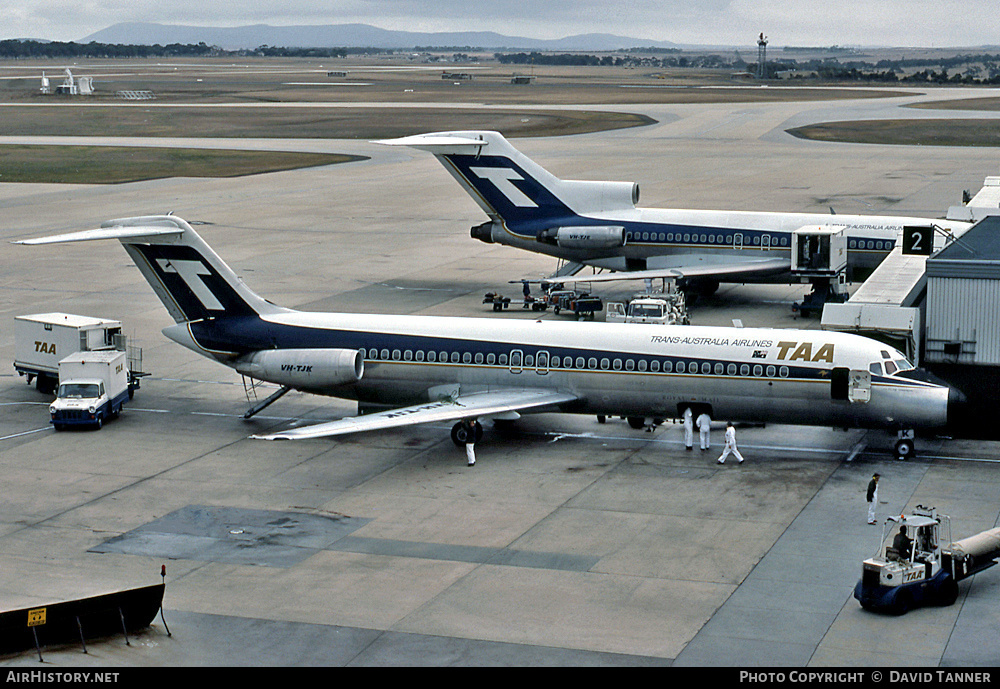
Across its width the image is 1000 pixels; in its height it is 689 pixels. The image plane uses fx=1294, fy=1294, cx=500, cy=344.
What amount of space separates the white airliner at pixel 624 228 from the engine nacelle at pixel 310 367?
17559mm

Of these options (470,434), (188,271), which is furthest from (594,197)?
(470,434)

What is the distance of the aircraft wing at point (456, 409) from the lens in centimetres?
3303

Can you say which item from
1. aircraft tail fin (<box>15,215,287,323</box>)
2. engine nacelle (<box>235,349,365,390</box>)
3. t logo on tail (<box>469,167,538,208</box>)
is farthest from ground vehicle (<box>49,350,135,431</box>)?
t logo on tail (<box>469,167,538,208</box>)

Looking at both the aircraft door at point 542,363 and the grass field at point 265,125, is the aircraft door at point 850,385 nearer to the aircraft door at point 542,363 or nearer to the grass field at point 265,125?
the aircraft door at point 542,363

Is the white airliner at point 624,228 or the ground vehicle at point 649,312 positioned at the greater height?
the white airliner at point 624,228

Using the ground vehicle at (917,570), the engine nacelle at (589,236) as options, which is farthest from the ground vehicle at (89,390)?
the ground vehicle at (917,570)

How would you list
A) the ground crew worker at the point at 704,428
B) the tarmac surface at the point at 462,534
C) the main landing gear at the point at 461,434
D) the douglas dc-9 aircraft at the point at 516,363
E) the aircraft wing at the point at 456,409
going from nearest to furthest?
1. the tarmac surface at the point at 462,534
2. the aircraft wing at the point at 456,409
3. the douglas dc-9 aircraft at the point at 516,363
4. the ground crew worker at the point at 704,428
5. the main landing gear at the point at 461,434

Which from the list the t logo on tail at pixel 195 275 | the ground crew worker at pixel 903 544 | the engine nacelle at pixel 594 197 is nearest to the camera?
the ground crew worker at pixel 903 544

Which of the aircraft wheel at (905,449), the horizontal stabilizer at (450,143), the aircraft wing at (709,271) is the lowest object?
the aircraft wheel at (905,449)

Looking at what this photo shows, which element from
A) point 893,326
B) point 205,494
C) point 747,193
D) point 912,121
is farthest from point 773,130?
point 205,494

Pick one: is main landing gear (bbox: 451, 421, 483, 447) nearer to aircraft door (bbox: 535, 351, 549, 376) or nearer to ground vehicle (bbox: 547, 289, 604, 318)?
aircraft door (bbox: 535, 351, 549, 376)

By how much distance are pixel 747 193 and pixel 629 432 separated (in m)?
56.2

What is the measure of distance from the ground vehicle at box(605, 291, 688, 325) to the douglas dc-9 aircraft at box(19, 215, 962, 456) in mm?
11122

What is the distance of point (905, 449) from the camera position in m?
33.3
